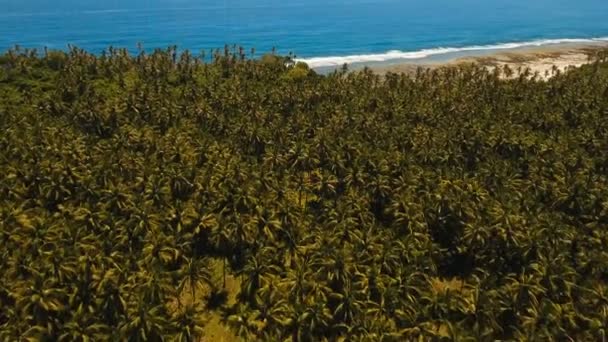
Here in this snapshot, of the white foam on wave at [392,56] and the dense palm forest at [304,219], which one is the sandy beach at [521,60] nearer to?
the white foam on wave at [392,56]

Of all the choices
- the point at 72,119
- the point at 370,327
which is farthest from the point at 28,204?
the point at 370,327

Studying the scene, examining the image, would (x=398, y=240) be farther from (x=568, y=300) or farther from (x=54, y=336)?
(x=54, y=336)

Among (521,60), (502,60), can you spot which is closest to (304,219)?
(502,60)

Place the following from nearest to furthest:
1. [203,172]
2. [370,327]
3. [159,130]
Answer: [370,327] → [203,172] → [159,130]

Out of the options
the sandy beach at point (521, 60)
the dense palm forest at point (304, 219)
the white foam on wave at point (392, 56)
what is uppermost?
the white foam on wave at point (392, 56)

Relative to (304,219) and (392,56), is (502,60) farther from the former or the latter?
(304,219)

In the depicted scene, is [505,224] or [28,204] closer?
[505,224]

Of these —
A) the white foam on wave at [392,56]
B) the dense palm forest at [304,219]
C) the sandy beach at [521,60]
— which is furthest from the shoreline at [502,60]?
the dense palm forest at [304,219]
